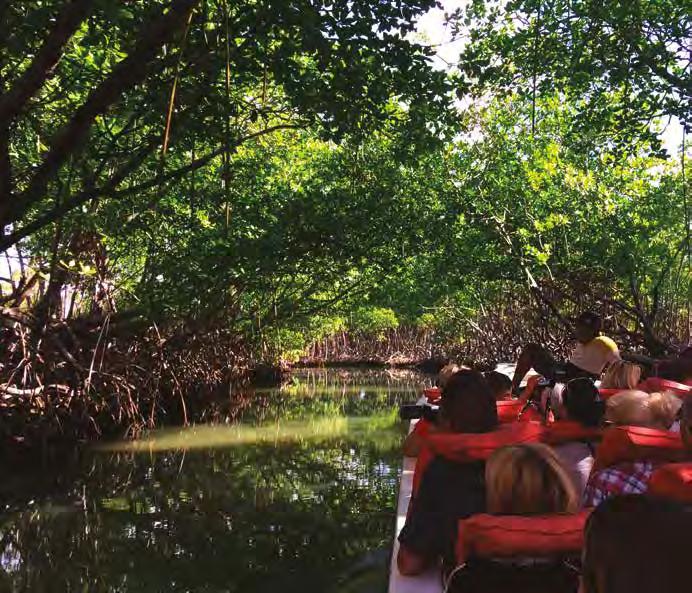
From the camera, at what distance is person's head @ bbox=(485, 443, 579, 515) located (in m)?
1.69

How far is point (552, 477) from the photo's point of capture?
1.69 meters

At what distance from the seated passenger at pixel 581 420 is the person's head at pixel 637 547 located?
6.56 feet

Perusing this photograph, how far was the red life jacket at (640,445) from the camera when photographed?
2301mm

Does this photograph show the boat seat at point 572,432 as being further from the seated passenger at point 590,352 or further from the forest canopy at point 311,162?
the seated passenger at point 590,352

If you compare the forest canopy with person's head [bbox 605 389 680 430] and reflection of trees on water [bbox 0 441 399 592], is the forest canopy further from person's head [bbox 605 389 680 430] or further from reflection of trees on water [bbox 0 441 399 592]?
reflection of trees on water [bbox 0 441 399 592]

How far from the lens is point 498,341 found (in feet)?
69.0

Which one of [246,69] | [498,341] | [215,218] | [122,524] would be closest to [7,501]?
[122,524]

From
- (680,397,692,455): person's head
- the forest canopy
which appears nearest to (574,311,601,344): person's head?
the forest canopy

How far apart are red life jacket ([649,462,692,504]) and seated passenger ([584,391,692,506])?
607mm

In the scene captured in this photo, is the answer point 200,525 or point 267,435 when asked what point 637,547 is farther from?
point 267,435

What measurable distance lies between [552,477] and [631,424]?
3.20 feet

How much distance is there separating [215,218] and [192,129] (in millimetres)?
4478

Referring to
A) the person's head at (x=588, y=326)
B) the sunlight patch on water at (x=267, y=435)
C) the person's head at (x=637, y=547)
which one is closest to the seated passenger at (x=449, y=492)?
the person's head at (x=637, y=547)

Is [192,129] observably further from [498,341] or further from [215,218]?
[498,341]
